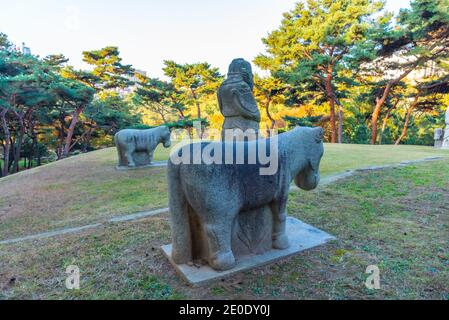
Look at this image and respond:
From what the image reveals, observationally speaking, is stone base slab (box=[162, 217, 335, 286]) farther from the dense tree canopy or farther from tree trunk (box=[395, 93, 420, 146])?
tree trunk (box=[395, 93, 420, 146])

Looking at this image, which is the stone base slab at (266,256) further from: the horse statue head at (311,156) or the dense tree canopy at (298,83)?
the dense tree canopy at (298,83)

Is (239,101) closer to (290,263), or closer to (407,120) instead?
(290,263)

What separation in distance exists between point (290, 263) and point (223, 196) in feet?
3.43

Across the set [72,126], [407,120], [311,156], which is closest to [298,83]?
[407,120]

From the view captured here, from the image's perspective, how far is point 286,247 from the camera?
111 inches

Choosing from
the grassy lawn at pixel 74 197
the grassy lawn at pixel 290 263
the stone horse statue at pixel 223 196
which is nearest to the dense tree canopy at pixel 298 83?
the grassy lawn at pixel 74 197

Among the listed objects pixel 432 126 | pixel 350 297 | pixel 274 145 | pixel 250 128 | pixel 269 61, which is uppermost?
pixel 269 61

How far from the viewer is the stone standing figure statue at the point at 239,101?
129 inches

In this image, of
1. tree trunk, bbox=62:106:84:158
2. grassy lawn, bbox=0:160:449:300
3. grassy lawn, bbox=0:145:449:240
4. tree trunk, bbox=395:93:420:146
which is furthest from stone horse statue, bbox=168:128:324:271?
tree trunk, bbox=395:93:420:146

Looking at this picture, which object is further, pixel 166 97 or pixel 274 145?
pixel 166 97

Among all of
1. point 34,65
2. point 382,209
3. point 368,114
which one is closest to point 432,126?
point 368,114

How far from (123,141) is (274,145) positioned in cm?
709

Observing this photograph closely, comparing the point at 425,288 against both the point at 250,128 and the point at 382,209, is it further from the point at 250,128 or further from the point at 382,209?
the point at 250,128

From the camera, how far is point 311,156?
2.79m
